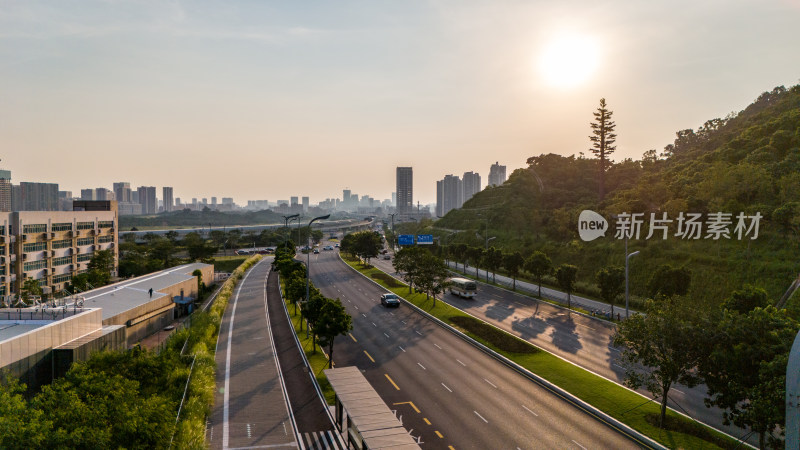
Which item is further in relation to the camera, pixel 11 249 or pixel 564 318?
pixel 11 249

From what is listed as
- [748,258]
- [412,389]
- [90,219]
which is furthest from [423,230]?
[412,389]

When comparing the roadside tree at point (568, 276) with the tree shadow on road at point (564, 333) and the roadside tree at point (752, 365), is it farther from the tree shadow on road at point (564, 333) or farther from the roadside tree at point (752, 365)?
the roadside tree at point (752, 365)

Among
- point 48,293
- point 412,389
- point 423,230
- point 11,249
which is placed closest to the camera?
point 412,389

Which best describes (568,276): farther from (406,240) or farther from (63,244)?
(63,244)

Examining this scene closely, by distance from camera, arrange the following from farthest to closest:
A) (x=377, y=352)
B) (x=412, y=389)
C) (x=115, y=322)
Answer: (x=115, y=322), (x=377, y=352), (x=412, y=389)

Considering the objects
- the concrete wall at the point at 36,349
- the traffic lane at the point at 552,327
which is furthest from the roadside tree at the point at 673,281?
the concrete wall at the point at 36,349

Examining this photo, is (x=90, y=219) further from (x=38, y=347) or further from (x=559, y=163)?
(x=559, y=163)

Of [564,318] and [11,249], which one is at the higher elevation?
[11,249]

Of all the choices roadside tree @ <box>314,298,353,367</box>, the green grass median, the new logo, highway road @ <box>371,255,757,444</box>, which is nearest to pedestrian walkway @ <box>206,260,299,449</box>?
roadside tree @ <box>314,298,353,367</box>
